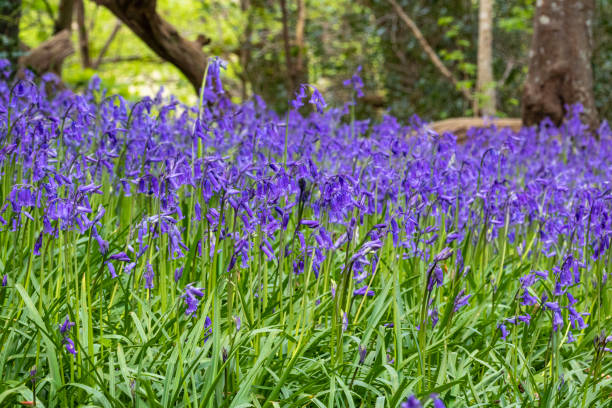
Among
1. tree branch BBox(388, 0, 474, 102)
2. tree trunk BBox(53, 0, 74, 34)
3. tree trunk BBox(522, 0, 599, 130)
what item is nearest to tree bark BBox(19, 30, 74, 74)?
tree trunk BBox(53, 0, 74, 34)

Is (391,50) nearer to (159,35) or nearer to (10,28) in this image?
(159,35)

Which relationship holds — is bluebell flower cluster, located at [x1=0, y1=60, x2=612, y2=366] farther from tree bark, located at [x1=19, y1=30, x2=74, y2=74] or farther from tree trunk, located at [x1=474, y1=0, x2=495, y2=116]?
tree trunk, located at [x1=474, y1=0, x2=495, y2=116]

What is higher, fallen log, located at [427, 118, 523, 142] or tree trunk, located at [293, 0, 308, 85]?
tree trunk, located at [293, 0, 308, 85]

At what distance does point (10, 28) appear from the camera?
30.5ft

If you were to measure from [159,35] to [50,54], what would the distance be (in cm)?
204

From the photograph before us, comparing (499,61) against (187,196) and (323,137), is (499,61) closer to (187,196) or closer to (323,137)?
(323,137)

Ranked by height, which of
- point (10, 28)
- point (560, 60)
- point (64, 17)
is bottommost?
point (560, 60)

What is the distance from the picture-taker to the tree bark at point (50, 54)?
9875 mm

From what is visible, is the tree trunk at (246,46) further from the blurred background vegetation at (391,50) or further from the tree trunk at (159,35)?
the tree trunk at (159,35)

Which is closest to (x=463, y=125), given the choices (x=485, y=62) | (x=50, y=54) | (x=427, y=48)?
(x=485, y=62)

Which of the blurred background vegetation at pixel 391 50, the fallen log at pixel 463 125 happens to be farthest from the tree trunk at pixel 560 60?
the blurred background vegetation at pixel 391 50

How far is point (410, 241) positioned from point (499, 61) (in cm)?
1387

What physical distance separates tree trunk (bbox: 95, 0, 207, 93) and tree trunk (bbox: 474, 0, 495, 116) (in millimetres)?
5505

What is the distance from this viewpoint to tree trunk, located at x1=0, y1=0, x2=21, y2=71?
9.17 m
